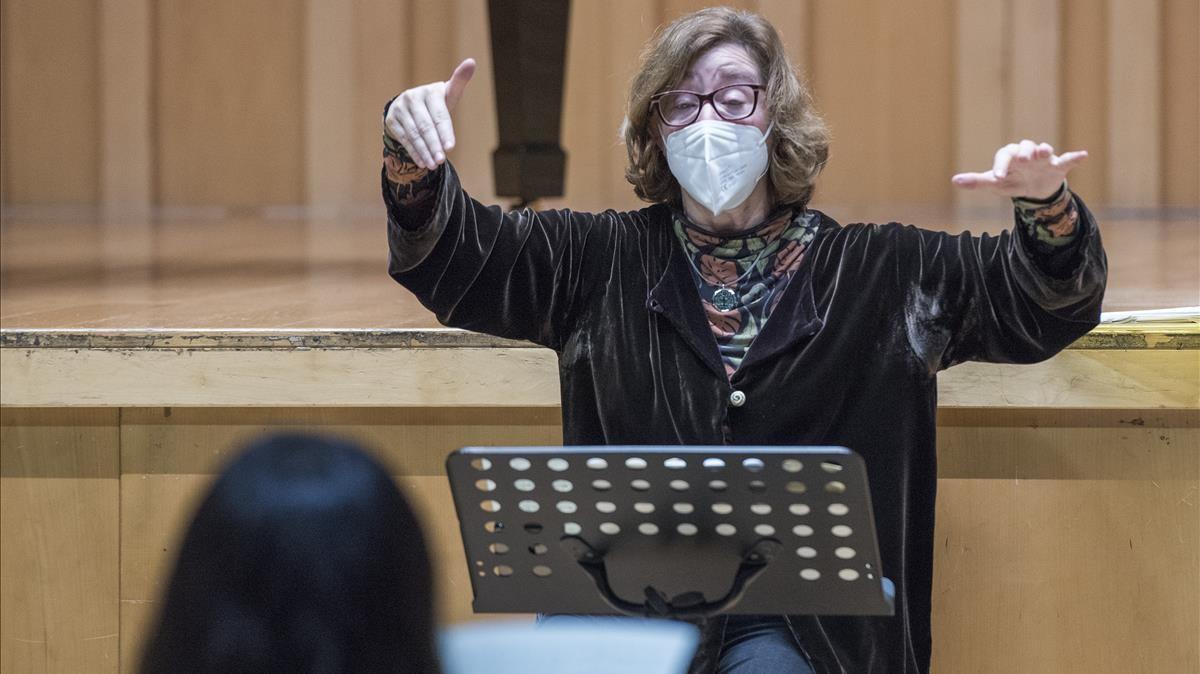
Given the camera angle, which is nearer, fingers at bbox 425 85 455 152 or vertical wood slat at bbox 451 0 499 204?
fingers at bbox 425 85 455 152

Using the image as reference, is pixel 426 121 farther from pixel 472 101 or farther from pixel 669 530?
pixel 472 101

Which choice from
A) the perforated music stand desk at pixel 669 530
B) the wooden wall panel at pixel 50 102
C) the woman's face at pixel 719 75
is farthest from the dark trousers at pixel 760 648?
the wooden wall panel at pixel 50 102

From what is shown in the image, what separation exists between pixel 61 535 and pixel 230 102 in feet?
12.5

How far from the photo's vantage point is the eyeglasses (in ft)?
5.32

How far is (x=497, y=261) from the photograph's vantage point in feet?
5.26

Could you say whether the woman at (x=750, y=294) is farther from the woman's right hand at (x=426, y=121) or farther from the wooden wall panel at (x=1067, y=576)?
the wooden wall panel at (x=1067, y=576)

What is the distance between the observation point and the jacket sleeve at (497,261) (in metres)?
1.55

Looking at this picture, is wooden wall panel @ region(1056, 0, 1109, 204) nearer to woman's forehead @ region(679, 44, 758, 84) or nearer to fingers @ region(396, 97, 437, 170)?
woman's forehead @ region(679, 44, 758, 84)

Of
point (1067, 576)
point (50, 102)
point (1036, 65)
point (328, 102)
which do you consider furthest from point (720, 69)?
point (50, 102)

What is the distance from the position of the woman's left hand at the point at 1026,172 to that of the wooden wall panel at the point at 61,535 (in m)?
1.25

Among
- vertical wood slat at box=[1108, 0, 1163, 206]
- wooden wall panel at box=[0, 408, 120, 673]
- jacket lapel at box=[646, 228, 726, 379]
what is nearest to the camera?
jacket lapel at box=[646, 228, 726, 379]

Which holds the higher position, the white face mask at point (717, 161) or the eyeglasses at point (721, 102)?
the eyeglasses at point (721, 102)

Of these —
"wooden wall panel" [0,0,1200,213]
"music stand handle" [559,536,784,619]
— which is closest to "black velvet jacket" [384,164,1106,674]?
"music stand handle" [559,536,784,619]

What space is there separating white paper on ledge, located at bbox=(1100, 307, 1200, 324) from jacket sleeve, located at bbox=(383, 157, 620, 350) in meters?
0.70
